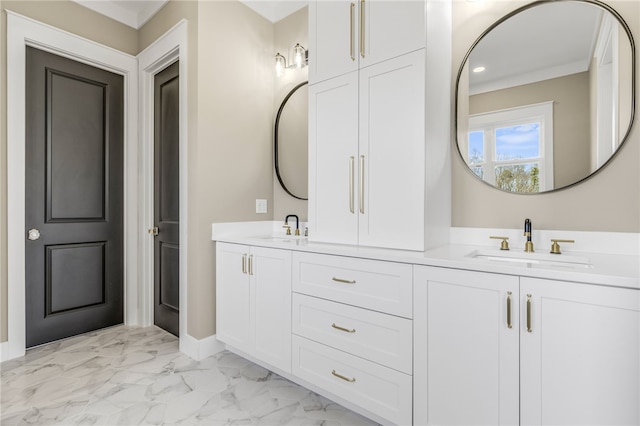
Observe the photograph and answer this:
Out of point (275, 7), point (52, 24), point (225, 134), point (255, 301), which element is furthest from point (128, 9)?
A: point (255, 301)

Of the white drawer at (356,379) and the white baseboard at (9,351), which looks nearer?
the white drawer at (356,379)

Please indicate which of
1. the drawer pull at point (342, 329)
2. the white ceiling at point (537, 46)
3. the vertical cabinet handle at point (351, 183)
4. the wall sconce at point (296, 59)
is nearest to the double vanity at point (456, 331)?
the drawer pull at point (342, 329)

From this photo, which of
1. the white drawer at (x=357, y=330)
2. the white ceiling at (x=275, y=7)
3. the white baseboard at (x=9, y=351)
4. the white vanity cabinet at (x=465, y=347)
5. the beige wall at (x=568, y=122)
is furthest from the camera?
the white ceiling at (x=275, y=7)

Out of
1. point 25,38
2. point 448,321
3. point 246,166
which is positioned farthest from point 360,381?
point 25,38

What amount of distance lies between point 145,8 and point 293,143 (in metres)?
1.74

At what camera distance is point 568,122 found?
62.5 inches

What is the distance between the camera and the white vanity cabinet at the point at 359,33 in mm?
1631

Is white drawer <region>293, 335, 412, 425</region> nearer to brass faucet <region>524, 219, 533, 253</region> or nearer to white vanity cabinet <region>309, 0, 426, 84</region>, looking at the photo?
brass faucet <region>524, 219, 533, 253</region>

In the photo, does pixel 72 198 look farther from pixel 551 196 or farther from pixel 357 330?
pixel 551 196

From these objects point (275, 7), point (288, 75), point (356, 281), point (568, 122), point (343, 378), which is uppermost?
point (275, 7)

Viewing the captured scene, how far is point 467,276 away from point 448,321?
204 mm

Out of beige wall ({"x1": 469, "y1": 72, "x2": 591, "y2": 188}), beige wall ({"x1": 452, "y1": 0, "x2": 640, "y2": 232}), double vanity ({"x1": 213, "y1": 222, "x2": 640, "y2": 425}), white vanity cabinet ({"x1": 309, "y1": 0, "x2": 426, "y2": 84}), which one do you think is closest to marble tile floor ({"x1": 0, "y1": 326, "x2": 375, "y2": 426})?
double vanity ({"x1": 213, "y1": 222, "x2": 640, "y2": 425})

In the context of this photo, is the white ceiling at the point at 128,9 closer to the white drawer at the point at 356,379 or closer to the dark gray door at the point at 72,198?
the dark gray door at the point at 72,198

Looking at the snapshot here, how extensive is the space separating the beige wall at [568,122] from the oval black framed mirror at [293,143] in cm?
153
